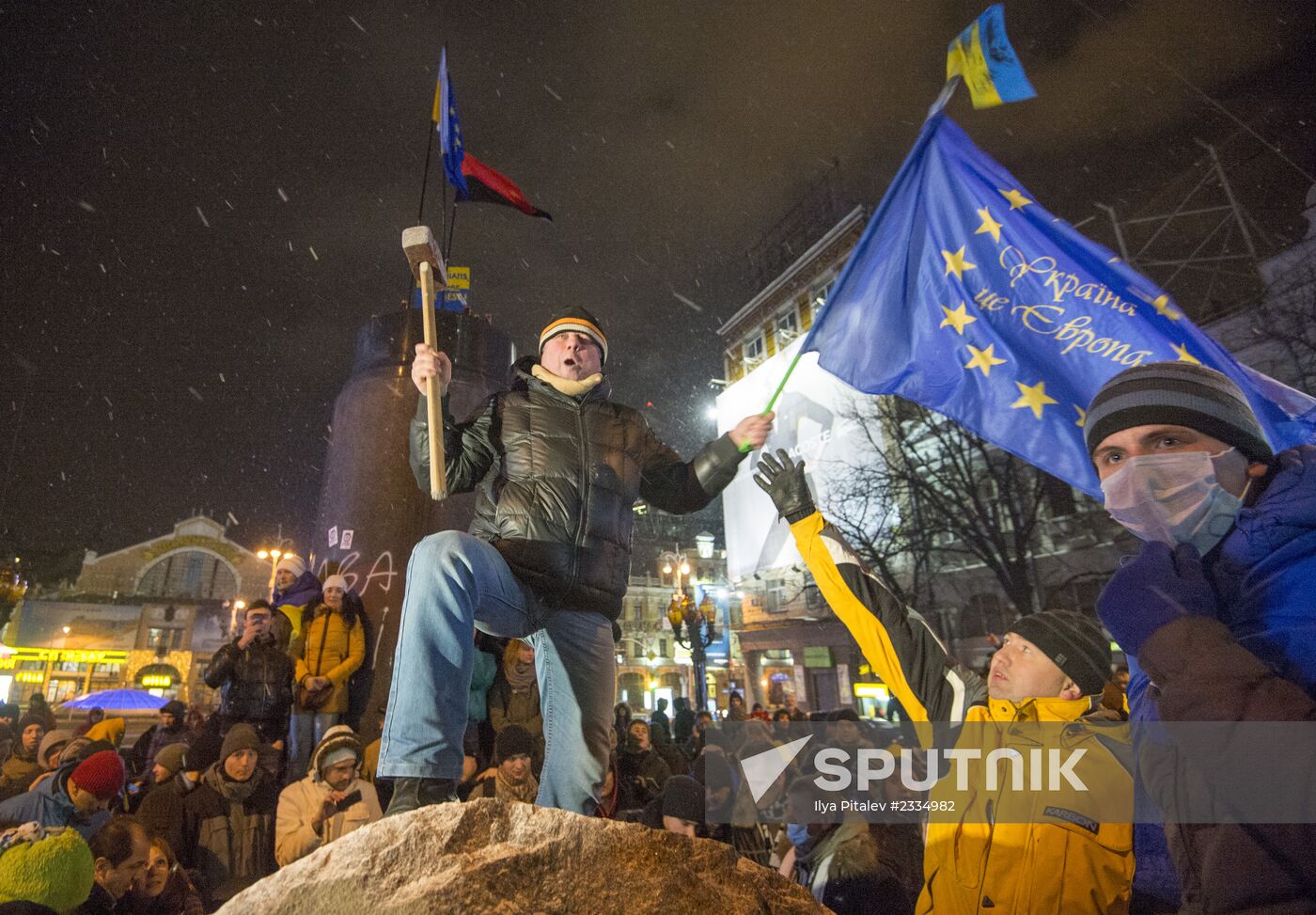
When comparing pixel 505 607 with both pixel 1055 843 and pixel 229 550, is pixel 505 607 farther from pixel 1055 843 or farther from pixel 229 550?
pixel 229 550

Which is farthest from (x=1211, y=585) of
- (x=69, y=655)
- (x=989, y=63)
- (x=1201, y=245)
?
(x=69, y=655)

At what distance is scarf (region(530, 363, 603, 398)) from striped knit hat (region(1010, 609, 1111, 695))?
6.72 ft

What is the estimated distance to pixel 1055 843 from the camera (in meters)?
2.39

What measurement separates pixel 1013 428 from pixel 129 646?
66.9 m

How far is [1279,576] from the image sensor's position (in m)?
1.75

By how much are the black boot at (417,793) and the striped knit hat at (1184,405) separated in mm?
2361

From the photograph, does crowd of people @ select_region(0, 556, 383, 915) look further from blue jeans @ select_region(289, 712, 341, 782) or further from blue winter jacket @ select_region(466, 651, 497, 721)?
blue winter jacket @ select_region(466, 651, 497, 721)

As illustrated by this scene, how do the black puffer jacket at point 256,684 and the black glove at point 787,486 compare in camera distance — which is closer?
the black glove at point 787,486

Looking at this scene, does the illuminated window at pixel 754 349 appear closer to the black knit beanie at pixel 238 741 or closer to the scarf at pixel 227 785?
the black knit beanie at pixel 238 741

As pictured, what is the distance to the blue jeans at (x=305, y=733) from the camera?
5844 mm

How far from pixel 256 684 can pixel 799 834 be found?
4.53 metres

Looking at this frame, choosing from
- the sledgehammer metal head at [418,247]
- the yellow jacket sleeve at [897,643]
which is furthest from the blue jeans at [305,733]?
the yellow jacket sleeve at [897,643]

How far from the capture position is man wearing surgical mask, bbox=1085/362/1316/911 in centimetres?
141

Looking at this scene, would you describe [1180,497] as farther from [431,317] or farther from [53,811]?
[53,811]
